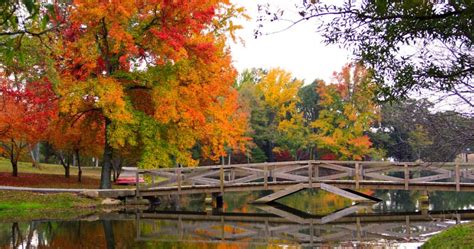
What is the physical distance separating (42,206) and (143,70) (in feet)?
24.1

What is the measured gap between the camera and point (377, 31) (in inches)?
286

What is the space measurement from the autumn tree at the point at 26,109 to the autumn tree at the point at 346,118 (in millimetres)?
25776

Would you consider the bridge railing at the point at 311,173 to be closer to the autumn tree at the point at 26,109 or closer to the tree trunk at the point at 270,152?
the autumn tree at the point at 26,109

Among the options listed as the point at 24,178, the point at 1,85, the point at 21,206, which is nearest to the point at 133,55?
the point at 1,85

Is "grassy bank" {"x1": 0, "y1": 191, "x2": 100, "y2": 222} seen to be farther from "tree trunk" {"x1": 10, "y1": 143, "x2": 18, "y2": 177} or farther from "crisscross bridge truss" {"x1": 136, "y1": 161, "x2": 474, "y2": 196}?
"tree trunk" {"x1": 10, "y1": 143, "x2": 18, "y2": 177}

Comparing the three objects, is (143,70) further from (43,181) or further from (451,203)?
(451,203)

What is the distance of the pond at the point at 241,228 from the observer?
1240cm

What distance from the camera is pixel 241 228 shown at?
15375mm

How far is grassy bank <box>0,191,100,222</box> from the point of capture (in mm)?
17691

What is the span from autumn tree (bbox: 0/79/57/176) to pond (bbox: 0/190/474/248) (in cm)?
582

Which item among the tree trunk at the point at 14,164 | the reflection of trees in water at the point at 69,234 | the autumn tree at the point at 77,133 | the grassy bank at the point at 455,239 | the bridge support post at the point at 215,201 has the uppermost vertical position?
the autumn tree at the point at 77,133

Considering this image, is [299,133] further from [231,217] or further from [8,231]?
[8,231]

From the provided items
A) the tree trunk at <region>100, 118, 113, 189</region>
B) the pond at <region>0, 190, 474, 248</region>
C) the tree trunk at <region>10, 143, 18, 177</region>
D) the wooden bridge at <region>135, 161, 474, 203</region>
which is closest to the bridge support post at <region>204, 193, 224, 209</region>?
the wooden bridge at <region>135, 161, 474, 203</region>

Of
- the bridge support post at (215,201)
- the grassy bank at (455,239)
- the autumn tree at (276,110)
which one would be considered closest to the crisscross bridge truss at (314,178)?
the bridge support post at (215,201)
